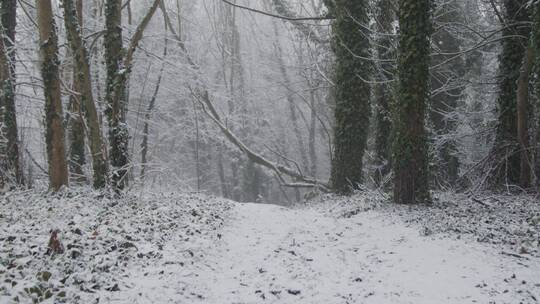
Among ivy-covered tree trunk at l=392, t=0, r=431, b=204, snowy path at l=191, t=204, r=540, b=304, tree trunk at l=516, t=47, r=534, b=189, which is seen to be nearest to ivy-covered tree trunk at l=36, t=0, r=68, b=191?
snowy path at l=191, t=204, r=540, b=304

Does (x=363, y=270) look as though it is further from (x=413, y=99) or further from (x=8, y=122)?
(x=8, y=122)

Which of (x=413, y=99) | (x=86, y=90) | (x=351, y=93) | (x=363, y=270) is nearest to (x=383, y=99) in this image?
(x=351, y=93)

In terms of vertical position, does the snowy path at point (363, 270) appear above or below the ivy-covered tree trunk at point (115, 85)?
below

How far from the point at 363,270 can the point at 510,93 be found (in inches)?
335

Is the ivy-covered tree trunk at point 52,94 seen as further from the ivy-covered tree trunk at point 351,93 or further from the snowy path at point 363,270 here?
the ivy-covered tree trunk at point 351,93

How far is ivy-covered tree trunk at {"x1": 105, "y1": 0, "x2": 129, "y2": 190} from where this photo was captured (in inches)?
415

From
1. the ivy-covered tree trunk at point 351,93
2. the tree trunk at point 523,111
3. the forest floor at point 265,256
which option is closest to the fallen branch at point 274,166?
the ivy-covered tree trunk at point 351,93

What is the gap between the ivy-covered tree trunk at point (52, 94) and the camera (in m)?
9.75

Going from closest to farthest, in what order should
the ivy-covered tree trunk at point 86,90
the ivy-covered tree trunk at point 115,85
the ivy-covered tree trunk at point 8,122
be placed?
the ivy-covered tree trunk at point 86,90
the ivy-covered tree trunk at point 115,85
the ivy-covered tree trunk at point 8,122

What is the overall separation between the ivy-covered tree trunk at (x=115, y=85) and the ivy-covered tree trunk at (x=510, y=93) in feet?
31.3

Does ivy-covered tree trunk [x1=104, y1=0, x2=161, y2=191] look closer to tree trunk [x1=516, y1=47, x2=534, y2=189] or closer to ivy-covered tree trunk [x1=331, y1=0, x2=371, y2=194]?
ivy-covered tree trunk [x1=331, y1=0, x2=371, y2=194]

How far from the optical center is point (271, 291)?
17.8ft

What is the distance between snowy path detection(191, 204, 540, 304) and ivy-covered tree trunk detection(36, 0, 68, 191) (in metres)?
4.77

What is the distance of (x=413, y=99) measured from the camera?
994 centimetres
